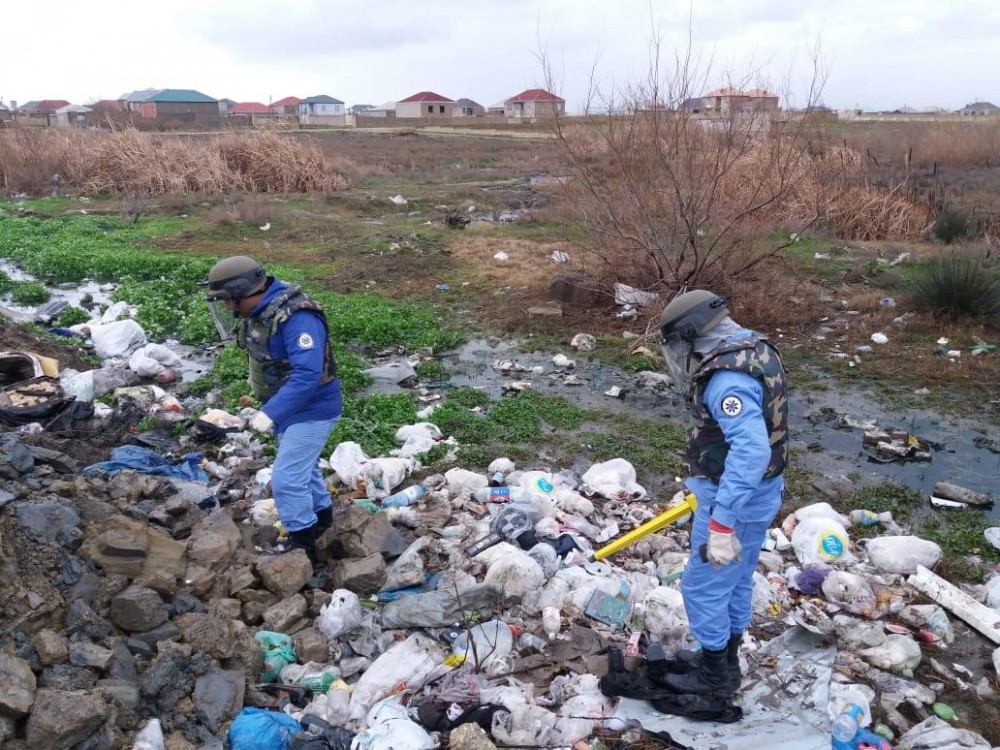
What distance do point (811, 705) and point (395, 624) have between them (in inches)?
76.8

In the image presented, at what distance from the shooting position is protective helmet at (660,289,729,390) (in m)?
3.25

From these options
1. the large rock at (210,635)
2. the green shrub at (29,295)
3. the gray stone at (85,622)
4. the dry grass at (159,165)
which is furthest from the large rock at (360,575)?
the dry grass at (159,165)

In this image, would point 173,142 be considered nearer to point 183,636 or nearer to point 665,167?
point 665,167

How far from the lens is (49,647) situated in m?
3.08

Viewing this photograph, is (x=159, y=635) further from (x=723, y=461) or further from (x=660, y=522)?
(x=723, y=461)

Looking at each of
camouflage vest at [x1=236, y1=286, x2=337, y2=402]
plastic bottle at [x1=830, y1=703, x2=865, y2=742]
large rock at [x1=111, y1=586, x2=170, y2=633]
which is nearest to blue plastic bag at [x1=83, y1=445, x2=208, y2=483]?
camouflage vest at [x1=236, y1=286, x2=337, y2=402]

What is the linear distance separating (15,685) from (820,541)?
406 centimetres

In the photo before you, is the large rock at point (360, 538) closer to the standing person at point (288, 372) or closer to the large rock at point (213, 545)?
the standing person at point (288, 372)

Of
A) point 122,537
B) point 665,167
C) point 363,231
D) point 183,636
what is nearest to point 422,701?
point 183,636

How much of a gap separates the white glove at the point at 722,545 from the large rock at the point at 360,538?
2.02m

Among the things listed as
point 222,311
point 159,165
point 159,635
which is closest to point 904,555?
point 159,635

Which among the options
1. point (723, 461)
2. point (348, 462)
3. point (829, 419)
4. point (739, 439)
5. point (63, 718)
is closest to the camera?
point (63, 718)

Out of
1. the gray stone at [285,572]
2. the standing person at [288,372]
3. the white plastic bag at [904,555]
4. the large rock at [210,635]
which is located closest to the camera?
the large rock at [210,635]

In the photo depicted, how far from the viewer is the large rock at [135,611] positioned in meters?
3.42
